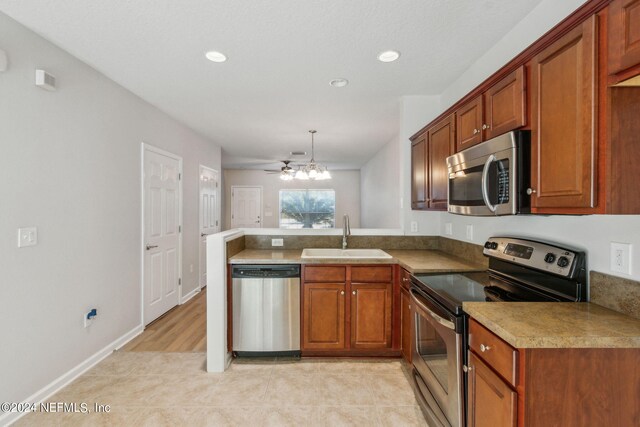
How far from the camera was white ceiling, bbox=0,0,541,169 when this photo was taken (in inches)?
71.2

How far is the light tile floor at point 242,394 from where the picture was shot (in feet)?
6.35

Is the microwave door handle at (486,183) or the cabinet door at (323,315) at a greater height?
the microwave door handle at (486,183)

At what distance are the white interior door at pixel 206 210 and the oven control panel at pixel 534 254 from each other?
3.98 metres

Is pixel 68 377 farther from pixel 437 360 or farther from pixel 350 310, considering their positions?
pixel 437 360

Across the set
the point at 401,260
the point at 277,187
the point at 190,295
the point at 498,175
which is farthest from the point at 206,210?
the point at 498,175

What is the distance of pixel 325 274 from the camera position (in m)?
2.61

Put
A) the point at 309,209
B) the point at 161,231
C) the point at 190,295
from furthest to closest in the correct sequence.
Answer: the point at 309,209 → the point at 190,295 → the point at 161,231

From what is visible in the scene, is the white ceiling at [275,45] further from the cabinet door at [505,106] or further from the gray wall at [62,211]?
the cabinet door at [505,106]

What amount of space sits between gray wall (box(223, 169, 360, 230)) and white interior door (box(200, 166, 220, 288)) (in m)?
3.16

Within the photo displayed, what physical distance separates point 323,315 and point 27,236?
2215 mm

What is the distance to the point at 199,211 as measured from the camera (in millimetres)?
4820

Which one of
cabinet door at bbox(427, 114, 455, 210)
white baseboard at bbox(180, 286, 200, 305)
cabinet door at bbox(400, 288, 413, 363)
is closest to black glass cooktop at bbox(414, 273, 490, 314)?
cabinet door at bbox(400, 288, 413, 363)

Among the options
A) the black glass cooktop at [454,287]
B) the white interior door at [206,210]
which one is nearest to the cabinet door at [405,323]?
the black glass cooktop at [454,287]


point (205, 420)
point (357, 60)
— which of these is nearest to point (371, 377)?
point (205, 420)
